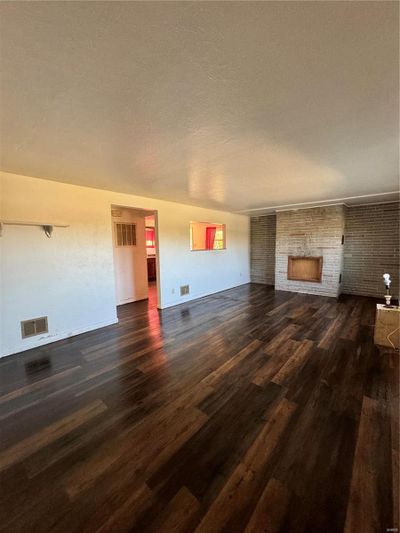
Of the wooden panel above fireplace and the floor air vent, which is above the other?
the wooden panel above fireplace

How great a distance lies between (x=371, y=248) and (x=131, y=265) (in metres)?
6.07

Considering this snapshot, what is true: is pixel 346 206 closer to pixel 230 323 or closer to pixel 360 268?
pixel 360 268

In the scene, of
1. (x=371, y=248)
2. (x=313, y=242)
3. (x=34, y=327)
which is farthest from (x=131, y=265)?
(x=371, y=248)

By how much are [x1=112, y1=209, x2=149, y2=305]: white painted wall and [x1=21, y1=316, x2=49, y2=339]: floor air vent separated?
81.4 inches

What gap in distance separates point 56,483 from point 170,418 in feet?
2.53

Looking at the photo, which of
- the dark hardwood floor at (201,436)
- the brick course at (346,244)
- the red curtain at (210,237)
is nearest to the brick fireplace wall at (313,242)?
the brick course at (346,244)

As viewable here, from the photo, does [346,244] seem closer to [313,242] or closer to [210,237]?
[313,242]

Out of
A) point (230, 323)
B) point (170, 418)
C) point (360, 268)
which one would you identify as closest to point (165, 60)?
point (170, 418)

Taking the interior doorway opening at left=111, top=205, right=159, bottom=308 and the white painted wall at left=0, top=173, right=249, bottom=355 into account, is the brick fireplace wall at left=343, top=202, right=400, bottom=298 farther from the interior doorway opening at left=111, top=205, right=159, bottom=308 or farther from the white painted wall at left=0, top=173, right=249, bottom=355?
the interior doorway opening at left=111, top=205, right=159, bottom=308

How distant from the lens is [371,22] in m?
0.93

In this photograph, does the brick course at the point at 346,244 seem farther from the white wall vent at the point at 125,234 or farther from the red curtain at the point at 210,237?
the white wall vent at the point at 125,234

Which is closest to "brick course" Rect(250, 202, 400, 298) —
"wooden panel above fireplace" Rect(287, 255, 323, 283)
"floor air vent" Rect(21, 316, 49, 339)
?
"wooden panel above fireplace" Rect(287, 255, 323, 283)

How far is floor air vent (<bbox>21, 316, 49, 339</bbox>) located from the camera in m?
2.93

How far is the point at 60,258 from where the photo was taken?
325 cm
